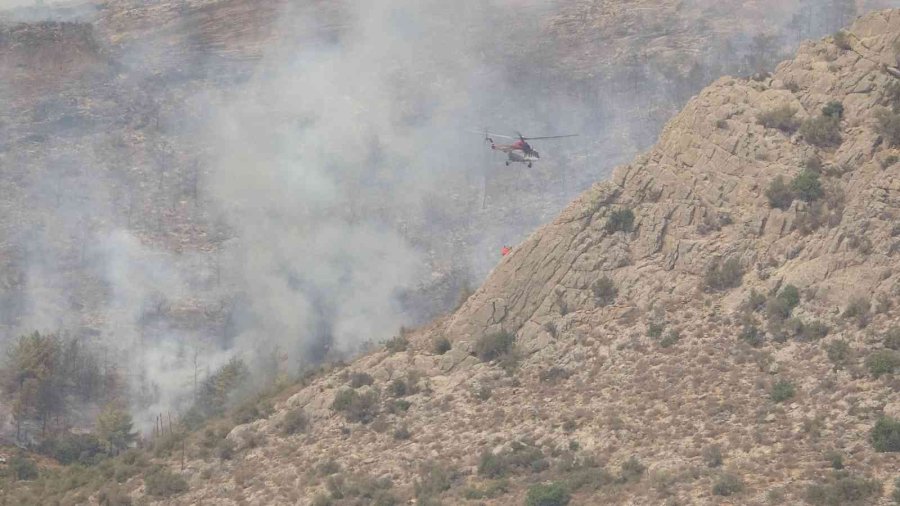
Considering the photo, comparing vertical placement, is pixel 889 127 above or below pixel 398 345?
above

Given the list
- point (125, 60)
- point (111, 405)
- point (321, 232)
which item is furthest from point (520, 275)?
point (125, 60)

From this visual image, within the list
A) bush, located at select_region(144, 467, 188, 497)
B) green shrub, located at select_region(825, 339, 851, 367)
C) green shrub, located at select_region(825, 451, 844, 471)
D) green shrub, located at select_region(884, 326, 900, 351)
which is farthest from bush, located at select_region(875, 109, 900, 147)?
bush, located at select_region(144, 467, 188, 497)

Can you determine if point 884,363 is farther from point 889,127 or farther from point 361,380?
point 361,380

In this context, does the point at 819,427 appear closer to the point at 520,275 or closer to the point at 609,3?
the point at 520,275

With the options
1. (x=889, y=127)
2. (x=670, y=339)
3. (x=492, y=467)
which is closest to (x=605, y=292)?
(x=670, y=339)

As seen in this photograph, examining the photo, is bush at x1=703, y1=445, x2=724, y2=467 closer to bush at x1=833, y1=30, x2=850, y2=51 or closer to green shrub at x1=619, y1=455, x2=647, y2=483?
green shrub at x1=619, y1=455, x2=647, y2=483

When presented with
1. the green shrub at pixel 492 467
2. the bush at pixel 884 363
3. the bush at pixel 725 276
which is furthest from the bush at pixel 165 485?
the bush at pixel 884 363
